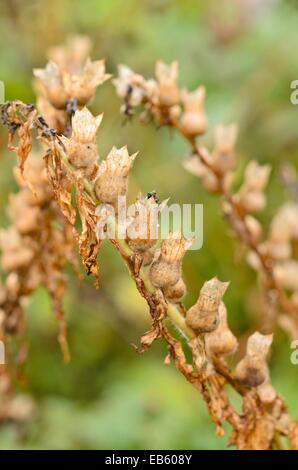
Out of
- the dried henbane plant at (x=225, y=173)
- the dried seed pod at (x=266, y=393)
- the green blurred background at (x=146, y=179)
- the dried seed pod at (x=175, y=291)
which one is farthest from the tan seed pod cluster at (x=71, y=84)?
the green blurred background at (x=146, y=179)

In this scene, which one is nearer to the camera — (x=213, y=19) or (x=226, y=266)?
(x=226, y=266)

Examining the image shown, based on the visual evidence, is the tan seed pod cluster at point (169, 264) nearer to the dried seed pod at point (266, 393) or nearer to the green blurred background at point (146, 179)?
the dried seed pod at point (266, 393)

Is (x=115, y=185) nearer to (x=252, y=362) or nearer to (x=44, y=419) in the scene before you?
(x=252, y=362)

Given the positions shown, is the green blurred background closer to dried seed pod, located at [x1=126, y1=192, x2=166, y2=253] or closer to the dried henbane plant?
the dried henbane plant

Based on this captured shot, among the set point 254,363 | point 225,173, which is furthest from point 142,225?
point 225,173

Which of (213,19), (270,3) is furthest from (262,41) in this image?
(270,3)

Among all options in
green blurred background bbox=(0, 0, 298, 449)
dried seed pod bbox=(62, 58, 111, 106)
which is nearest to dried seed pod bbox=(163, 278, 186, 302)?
dried seed pod bbox=(62, 58, 111, 106)
